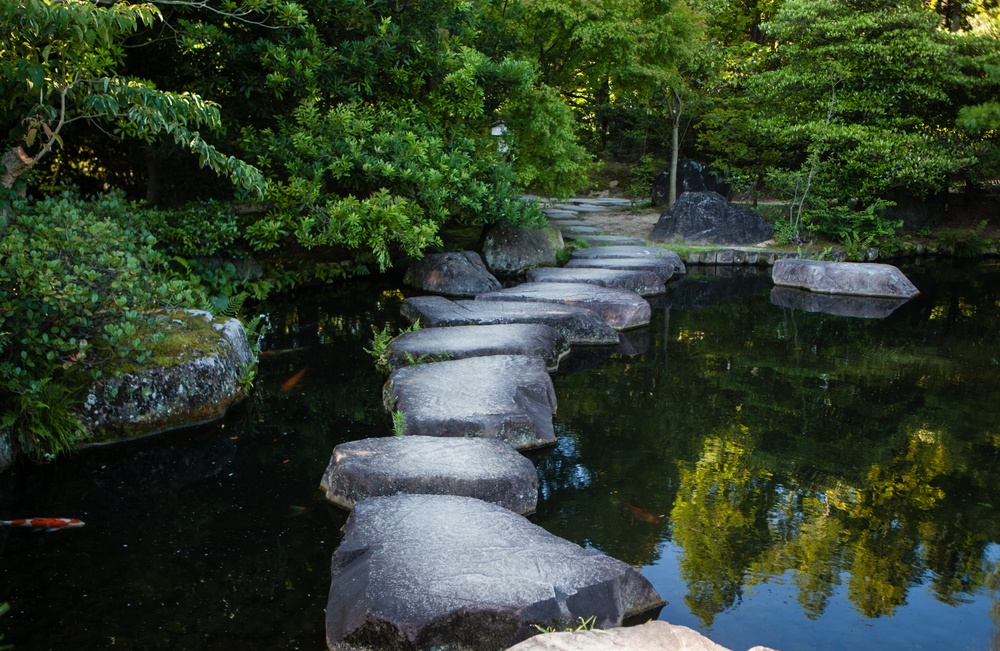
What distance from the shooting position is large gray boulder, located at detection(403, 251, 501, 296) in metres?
11.0

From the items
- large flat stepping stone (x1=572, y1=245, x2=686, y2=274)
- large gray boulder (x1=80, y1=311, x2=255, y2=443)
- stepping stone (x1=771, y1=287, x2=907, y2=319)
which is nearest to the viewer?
large gray boulder (x1=80, y1=311, x2=255, y2=443)

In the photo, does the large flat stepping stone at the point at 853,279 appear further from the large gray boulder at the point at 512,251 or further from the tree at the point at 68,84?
the tree at the point at 68,84

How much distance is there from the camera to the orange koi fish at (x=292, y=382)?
712 centimetres

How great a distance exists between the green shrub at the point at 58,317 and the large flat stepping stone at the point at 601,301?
4154 millimetres

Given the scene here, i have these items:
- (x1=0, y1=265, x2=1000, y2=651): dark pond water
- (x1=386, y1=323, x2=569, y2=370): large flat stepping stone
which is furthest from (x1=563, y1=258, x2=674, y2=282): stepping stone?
(x1=386, y1=323, x2=569, y2=370): large flat stepping stone

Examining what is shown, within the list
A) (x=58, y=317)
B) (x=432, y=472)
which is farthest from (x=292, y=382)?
(x=432, y=472)

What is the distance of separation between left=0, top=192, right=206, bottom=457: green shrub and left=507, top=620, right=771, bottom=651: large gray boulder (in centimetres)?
380

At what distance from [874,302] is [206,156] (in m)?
8.89

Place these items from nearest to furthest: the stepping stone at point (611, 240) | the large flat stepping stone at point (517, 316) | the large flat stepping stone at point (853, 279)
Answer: the large flat stepping stone at point (517, 316) < the large flat stepping stone at point (853, 279) < the stepping stone at point (611, 240)

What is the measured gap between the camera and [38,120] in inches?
243

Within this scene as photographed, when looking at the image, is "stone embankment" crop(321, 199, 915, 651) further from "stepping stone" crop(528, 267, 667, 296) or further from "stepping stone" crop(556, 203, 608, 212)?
"stepping stone" crop(556, 203, 608, 212)

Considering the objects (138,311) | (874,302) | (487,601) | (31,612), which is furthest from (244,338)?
(874,302)

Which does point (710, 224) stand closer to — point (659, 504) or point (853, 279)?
point (853, 279)

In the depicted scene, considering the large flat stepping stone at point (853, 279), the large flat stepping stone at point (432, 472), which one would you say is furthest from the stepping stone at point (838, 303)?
the large flat stepping stone at point (432, 472)
